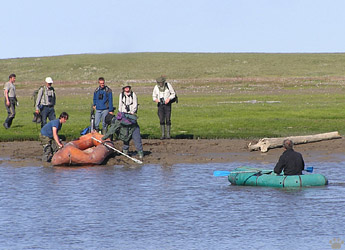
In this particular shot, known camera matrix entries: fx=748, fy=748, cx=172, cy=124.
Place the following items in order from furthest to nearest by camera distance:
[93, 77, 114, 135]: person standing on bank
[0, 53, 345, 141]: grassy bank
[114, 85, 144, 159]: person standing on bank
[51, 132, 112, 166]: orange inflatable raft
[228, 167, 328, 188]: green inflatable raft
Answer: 1. [0, 53, 345, 141]: grassy bank
2. [93, 77, 114, 135]: person standing on bank
3. [114, 85, 144, 159]: person standing on bank
4. [51, 132, 112, 166]: orange inflatable raft
5. [228, 167, 328, 188]: green inflatable raft

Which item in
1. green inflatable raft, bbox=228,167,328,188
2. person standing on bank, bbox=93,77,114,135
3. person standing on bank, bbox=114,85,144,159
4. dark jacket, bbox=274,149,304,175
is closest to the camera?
green inflatable raft, bbox=228,167,328,188

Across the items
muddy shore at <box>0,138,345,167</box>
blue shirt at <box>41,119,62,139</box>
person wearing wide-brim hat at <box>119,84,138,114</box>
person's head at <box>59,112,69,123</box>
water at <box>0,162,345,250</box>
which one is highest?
person wearing wide-brim hat at <box>119,84,138,114</box>

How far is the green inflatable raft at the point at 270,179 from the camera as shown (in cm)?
1608

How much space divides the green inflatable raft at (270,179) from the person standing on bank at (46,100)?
7.67 meters

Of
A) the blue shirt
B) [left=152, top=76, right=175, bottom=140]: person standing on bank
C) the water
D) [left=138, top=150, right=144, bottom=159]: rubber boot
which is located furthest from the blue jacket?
the water

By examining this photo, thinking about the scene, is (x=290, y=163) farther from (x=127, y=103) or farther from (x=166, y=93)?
(x=166, y=93)

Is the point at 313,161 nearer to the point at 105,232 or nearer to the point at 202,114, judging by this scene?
the point at 105,232

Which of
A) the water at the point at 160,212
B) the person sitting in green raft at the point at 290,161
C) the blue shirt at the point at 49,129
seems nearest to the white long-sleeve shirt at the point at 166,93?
the blue shirt at the point at 49,129

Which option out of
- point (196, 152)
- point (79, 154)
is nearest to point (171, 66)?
point (196, 152)

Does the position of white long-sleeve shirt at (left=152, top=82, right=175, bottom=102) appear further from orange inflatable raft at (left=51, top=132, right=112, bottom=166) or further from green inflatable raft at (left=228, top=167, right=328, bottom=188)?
green inflatable raft at (left=228, top=167, right=328, bottom=188)

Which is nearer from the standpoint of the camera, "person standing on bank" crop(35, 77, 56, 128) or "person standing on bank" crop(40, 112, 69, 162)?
"person standing on bank" crop(40, 112, 69, 162)

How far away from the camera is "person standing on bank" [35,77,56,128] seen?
22422 millimetres

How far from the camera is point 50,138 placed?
67.4 ft

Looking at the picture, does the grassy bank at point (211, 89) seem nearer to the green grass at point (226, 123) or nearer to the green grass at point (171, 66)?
the green grass at point (226, 123)
